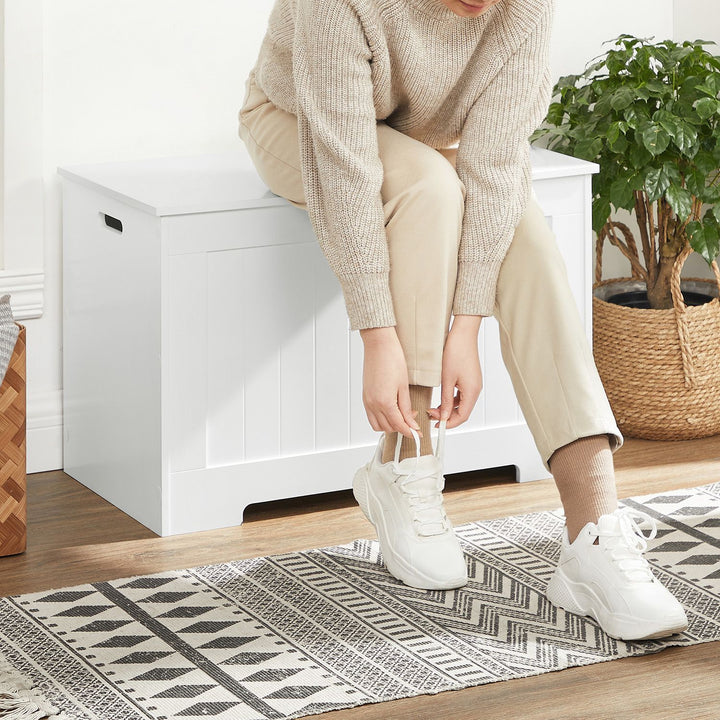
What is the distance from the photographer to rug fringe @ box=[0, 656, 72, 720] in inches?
53.7

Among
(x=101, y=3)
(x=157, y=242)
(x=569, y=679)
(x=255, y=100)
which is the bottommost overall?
(x=569, y=679)

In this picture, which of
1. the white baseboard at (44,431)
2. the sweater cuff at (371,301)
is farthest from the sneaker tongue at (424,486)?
the white baseboard at (44,431)

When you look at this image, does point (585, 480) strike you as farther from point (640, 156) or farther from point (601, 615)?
point (640, 156)

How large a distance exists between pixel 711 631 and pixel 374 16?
831 mm

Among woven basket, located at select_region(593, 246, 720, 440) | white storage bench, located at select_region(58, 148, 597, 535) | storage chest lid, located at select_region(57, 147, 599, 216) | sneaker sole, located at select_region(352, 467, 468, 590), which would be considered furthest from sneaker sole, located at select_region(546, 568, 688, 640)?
woven basket, located at select_region(593, 246, 720, 440)

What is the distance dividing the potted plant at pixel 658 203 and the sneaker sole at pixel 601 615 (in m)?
0.81

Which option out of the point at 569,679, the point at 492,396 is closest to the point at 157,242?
the point at 492,396

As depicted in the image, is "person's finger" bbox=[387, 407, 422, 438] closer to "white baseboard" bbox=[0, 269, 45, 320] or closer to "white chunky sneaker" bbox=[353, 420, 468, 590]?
"white chunky sneaker" bbox=[353, 420, 468, 590]

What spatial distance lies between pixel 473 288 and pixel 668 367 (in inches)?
32.9

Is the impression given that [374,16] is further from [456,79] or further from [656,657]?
[656,657]

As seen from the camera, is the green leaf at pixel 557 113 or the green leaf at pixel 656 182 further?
the green leaf at pixel 557 113

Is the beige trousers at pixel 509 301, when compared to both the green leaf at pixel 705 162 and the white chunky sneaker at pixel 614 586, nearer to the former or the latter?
the white chunky sneaker at pixel 614 586

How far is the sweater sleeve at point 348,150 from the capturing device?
1632 mm

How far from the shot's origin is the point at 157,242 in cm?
190
